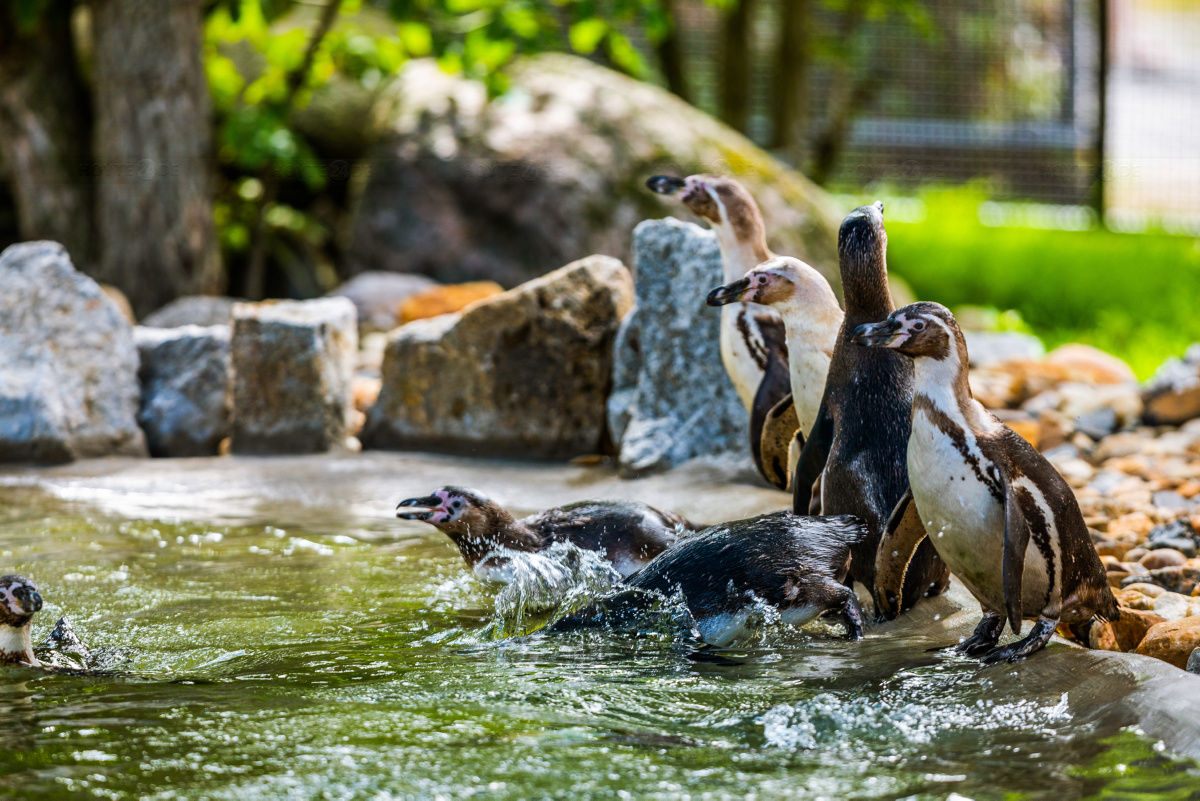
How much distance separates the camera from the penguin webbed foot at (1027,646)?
260 cm

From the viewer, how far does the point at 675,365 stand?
523cm

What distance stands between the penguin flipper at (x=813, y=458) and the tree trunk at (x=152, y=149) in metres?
5.27

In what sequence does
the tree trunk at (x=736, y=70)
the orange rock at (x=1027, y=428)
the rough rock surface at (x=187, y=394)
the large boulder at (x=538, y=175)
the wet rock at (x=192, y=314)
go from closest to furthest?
the orange rock at (x=1027, y=428), the rough rock surface at (x=187, y=394), the wet rock at (x=192, y=314), the large boulder at (x=538, y=175), the tree trunk at (x=736, y=70)

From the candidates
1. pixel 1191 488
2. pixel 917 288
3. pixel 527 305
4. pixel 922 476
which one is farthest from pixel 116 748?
pixel 917 288

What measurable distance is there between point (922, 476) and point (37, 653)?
6.74 ft

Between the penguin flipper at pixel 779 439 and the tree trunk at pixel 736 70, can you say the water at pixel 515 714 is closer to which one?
A: the penguin flipper at pixel 779 439

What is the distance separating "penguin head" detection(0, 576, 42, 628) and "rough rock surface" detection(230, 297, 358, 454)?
114 inches

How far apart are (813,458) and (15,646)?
203 cm

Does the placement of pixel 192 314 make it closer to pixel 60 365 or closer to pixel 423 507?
pixel 60 365

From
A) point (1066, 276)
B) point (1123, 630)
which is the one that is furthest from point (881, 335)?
point (1066, 276)

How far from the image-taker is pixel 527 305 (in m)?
5.64

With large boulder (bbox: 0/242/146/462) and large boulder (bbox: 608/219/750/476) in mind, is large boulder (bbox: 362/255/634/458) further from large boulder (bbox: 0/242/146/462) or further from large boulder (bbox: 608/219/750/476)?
large boulder (bbox: 0/242/146/462)

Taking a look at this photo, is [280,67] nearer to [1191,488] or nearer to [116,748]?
[1191,488]

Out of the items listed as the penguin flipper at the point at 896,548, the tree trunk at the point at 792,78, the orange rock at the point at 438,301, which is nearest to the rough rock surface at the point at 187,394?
the orange rock at the point at 438,301
